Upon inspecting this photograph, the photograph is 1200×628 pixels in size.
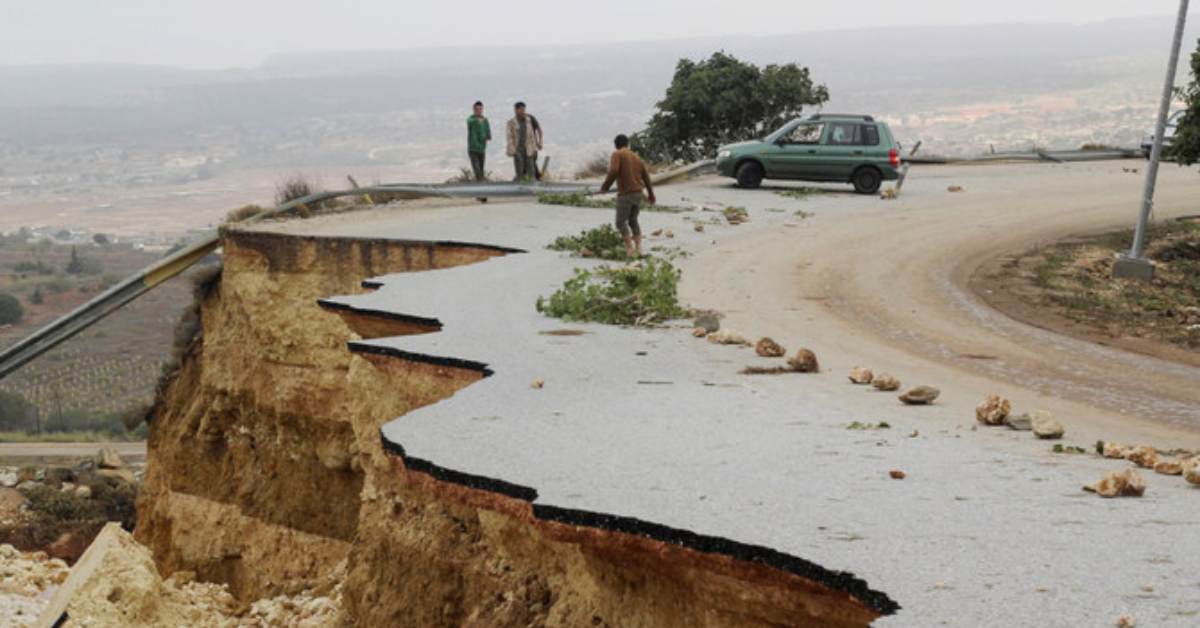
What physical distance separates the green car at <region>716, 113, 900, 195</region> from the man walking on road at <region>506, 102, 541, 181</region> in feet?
13.0

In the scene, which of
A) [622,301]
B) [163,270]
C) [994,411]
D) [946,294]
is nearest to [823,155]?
[946,294]

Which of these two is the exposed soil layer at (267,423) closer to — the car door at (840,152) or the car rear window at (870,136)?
the car door at (840,152)

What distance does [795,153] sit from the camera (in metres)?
30.7

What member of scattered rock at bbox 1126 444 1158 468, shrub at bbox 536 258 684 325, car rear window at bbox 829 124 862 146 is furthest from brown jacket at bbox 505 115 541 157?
scattered rock at bbox 1126 444 1158 468

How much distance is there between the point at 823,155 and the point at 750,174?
154 cm

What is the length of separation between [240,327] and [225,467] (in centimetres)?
208

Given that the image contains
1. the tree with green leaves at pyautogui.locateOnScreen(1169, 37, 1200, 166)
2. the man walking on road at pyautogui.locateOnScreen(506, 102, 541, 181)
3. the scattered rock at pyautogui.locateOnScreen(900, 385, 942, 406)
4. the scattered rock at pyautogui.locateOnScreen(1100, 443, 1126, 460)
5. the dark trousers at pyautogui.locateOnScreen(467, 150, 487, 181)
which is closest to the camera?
the scattered rock at pyautogui.locateOnScreen(1100, 443, 1126, 460)

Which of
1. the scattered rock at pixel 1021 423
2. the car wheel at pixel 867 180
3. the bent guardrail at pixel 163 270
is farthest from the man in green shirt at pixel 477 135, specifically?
the scattered rock at pixel 1021 423

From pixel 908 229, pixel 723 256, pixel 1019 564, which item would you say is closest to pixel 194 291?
pixel 723 256

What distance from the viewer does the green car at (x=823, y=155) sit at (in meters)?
30.1

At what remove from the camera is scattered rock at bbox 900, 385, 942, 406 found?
12336 millimetres

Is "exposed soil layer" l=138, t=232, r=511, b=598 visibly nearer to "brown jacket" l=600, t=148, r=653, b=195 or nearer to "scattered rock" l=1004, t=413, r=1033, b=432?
"brown jacket" l=600, t=148, r=653, b=195

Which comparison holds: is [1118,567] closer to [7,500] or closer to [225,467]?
[225,467]

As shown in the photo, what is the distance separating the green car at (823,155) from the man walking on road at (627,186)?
10705 millimetres
